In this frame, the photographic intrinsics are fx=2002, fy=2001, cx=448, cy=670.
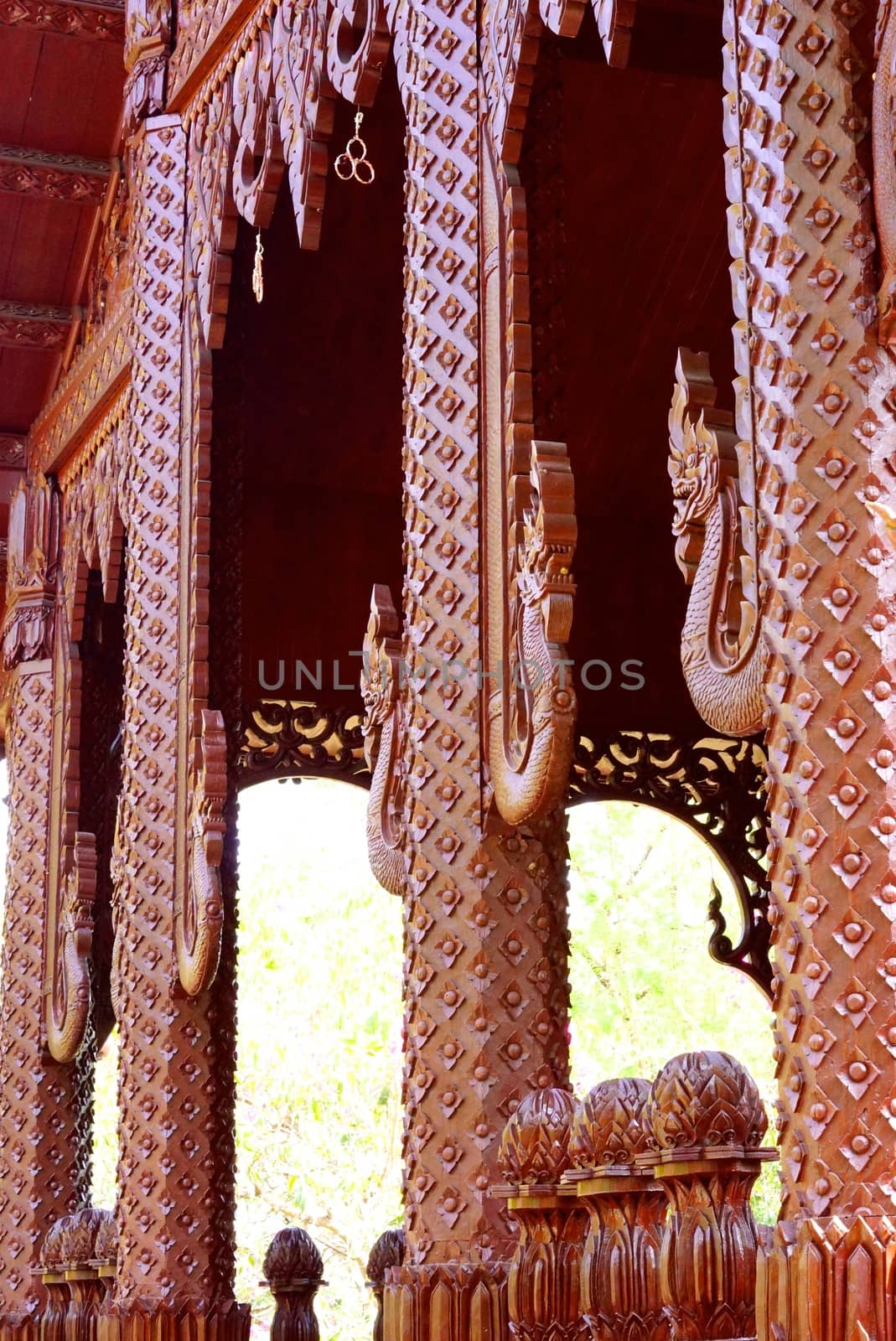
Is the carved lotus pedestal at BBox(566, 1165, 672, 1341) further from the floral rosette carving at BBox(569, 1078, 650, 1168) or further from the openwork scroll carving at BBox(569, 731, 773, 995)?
the openwork scroll carving at BBox(569, 731, 773, 995)

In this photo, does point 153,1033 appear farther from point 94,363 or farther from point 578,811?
point 578,811

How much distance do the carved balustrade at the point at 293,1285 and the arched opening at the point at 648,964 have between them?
11.4 meters

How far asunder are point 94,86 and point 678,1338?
6.69 metres

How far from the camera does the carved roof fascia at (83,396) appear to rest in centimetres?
809

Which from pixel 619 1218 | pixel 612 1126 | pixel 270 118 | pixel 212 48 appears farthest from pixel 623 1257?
pixel 212 48

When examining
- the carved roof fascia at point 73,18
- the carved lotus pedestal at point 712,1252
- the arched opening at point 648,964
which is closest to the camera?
the carved lotus pedestal at point 712,1252

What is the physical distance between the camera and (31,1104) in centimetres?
839

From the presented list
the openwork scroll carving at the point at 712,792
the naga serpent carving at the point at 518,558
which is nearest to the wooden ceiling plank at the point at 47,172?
the openwork scroll carving at the point at 712,792

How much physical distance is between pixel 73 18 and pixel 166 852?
346 centimetres

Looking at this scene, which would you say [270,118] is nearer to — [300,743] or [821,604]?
[300,743]

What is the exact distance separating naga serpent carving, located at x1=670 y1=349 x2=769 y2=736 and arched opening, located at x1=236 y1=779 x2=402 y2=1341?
1427cm

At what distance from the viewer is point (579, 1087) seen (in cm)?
1683

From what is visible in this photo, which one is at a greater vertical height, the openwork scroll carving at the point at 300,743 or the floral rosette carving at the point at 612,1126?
the openwork scroll carving at the point at 300,743

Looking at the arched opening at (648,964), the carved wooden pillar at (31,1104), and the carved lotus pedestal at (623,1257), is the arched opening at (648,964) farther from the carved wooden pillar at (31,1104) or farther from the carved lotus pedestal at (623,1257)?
the carved lotus pedestal at (623,1257)
